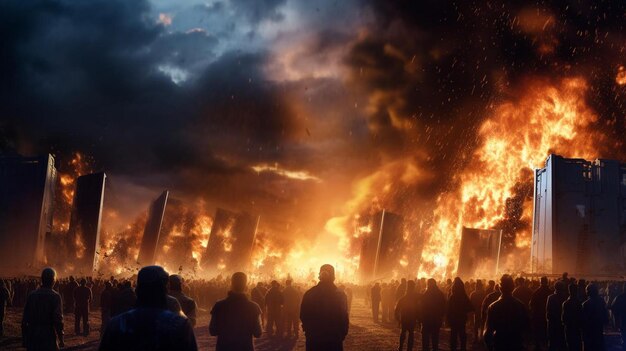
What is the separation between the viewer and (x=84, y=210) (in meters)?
46.6

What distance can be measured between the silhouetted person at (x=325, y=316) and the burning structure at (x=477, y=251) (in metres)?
28.9

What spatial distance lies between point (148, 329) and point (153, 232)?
148 ft

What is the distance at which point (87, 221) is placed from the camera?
4591 centimetres

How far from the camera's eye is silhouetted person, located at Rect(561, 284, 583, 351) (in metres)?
11.1

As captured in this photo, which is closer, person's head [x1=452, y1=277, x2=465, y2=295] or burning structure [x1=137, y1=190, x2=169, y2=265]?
person's head [x1=452, y1=277, x2=465, y2=295]

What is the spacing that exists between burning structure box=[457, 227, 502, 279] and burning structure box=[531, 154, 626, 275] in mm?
5698

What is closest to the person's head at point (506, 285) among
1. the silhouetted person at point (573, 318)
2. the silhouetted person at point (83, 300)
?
the silhouetted person at point (573, 318)

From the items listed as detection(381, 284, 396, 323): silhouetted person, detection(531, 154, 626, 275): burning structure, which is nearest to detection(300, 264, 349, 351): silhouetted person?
detection(381, 284, 396, 323): silhouetted person

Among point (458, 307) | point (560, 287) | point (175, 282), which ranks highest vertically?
point (560, 287)

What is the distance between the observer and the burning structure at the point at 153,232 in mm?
44719

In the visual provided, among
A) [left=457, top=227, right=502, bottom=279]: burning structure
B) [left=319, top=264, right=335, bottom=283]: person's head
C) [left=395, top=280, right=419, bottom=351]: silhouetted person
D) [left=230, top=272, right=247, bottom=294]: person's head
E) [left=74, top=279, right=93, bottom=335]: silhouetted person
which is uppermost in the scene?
[left=457, top=227, right=502, bottom=279]: burning structure

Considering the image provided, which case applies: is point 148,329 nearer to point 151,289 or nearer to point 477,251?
point 151,289

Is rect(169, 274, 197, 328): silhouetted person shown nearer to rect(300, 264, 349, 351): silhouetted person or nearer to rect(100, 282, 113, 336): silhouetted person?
rect(300, 264, 349, 351): silhouetted person

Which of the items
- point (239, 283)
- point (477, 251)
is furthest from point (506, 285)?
point (477, 251)
